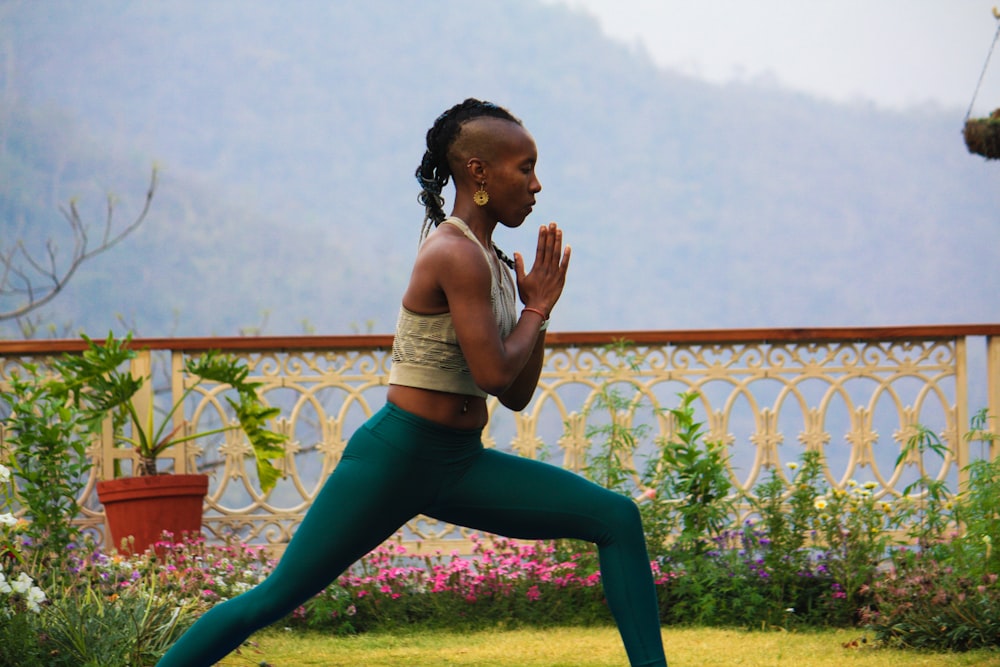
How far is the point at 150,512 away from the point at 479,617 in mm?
→ 1632

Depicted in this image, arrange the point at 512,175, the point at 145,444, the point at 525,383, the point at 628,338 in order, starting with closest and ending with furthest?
the point at 512,175
the point at 525,383
the point at 145,444
the point at 628,338

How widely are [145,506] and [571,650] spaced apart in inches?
85.0

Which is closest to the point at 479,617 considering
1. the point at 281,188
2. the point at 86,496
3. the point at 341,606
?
the point at 341,606

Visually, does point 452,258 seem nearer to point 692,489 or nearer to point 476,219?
point 476,219

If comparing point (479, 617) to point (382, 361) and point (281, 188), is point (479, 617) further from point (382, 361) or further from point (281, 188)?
point (281, 188)

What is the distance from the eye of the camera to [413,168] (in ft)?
63.4

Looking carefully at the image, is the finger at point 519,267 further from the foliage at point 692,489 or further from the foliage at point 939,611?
the foliage at point 692,489

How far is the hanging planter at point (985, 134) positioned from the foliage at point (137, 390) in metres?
4.47

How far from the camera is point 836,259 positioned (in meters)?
19.2

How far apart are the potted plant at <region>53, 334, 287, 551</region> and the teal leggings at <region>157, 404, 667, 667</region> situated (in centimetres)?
288

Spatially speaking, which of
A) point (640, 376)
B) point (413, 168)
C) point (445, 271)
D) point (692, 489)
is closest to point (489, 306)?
point (445, 271)

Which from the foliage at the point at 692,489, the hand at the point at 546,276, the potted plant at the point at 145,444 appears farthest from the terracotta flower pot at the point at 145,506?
the hand at the point at 546,276

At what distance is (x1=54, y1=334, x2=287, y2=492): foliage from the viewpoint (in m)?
5.29

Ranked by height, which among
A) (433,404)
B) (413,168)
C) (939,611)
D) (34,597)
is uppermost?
(413,168)
